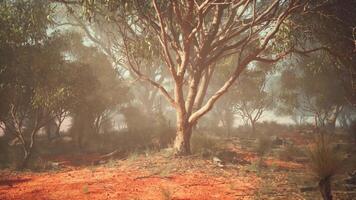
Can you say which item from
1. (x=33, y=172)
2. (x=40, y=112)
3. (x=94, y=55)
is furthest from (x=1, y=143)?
(x=94, y=55)

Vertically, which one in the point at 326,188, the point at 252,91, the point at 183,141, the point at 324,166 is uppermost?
the point at 252,91

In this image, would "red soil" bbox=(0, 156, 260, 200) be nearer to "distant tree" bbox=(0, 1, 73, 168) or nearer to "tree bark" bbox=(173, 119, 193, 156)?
"tree bark" bbox=(173, 119, 193, 156)

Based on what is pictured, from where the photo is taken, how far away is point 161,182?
1034 centimetres

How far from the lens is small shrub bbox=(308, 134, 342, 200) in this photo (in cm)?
644

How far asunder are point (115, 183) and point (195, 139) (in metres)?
7.84

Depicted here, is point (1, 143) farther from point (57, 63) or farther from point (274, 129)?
point (274, 129)

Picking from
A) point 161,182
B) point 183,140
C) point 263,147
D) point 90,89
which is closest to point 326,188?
point 161,182

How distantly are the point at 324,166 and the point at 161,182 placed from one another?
17.9 feet

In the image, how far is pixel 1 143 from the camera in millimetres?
20906

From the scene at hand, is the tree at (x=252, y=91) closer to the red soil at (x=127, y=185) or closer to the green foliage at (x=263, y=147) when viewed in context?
the green foliage at (x=263, y=147)

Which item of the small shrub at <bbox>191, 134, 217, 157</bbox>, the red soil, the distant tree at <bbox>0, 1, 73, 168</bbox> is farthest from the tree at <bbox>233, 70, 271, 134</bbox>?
the red soil

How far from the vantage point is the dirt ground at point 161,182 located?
8672 millimetres

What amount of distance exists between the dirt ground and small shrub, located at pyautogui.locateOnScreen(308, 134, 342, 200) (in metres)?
1.69

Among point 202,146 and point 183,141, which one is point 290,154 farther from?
point 183,141
